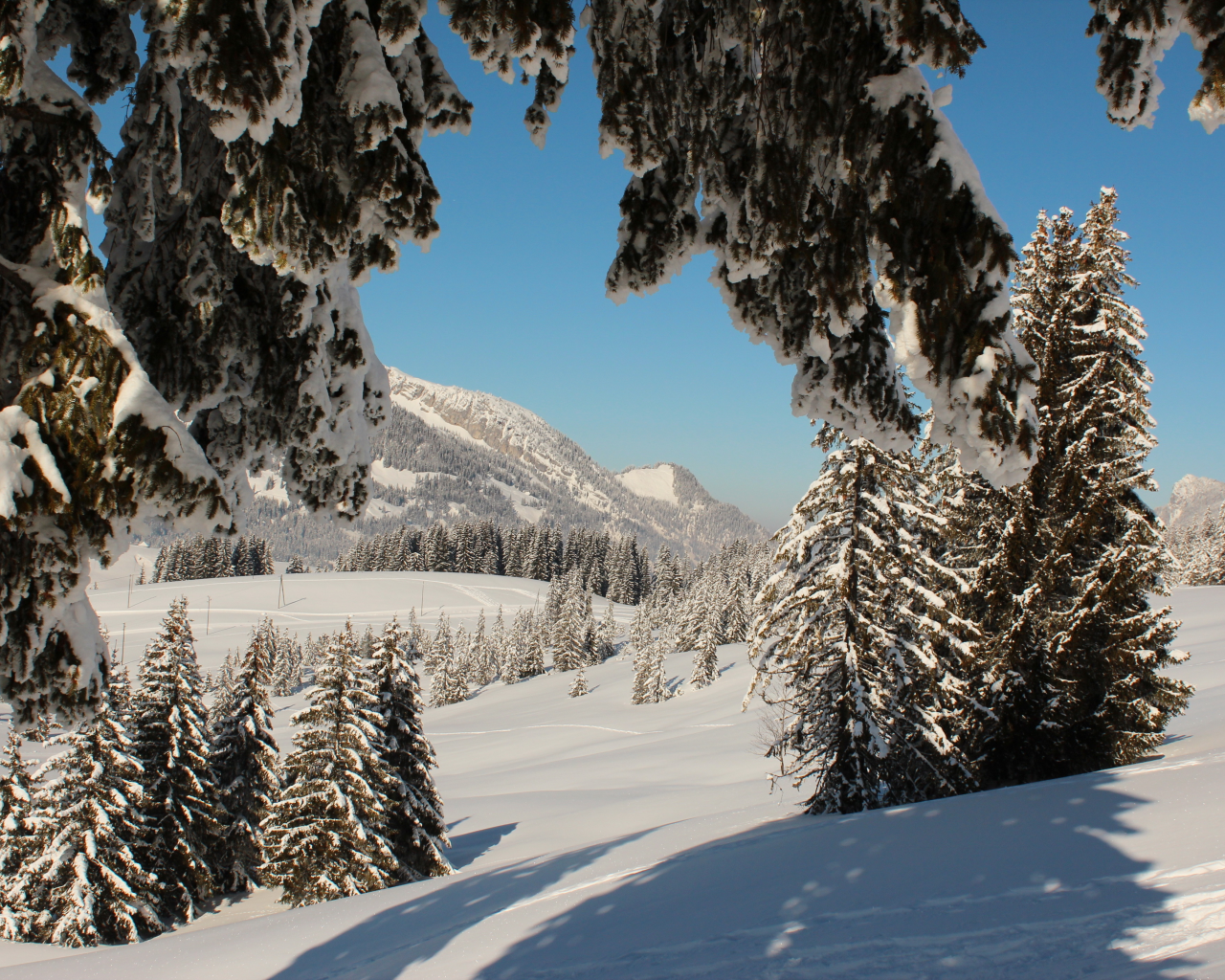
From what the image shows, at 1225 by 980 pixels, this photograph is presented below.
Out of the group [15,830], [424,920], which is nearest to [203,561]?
[15,830]

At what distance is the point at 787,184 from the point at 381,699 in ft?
66.8

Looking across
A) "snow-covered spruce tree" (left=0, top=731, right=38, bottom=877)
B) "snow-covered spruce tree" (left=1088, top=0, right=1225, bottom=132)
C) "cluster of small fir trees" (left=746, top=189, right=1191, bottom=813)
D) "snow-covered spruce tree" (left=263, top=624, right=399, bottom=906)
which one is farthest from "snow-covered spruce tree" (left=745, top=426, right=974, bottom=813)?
"snow-covered spruce tree" (left=0, top=731, right=38, bottom=877)

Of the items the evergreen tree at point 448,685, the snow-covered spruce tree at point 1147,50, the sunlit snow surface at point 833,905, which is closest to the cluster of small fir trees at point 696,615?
the sunlit snow surface at point 833,905

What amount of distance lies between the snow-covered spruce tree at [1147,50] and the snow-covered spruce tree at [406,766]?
1983cm

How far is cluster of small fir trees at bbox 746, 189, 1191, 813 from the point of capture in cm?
1167

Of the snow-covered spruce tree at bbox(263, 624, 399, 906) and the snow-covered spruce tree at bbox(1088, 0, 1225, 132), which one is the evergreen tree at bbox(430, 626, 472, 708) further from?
the snow-covered spruce tree at bbox(1088, 0, 1225, 132)

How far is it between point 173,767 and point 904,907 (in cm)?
2034

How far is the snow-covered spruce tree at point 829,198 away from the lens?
193 centimetres

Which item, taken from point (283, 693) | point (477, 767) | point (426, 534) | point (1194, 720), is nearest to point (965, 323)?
point (1194, 720)

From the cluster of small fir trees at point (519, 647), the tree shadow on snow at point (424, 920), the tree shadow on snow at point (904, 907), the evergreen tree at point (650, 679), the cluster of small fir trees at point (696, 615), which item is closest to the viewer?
the tree shadow on snow at point (904, 907)

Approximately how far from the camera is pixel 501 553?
406ft

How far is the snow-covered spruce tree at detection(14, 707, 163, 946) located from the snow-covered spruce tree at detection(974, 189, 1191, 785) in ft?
64.2

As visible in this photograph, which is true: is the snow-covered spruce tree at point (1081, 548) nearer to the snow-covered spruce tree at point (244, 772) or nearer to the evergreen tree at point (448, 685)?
the snow-covered spruce tree at point (244, 772)

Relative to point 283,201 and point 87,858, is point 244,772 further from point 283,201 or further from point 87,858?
point 283,201
